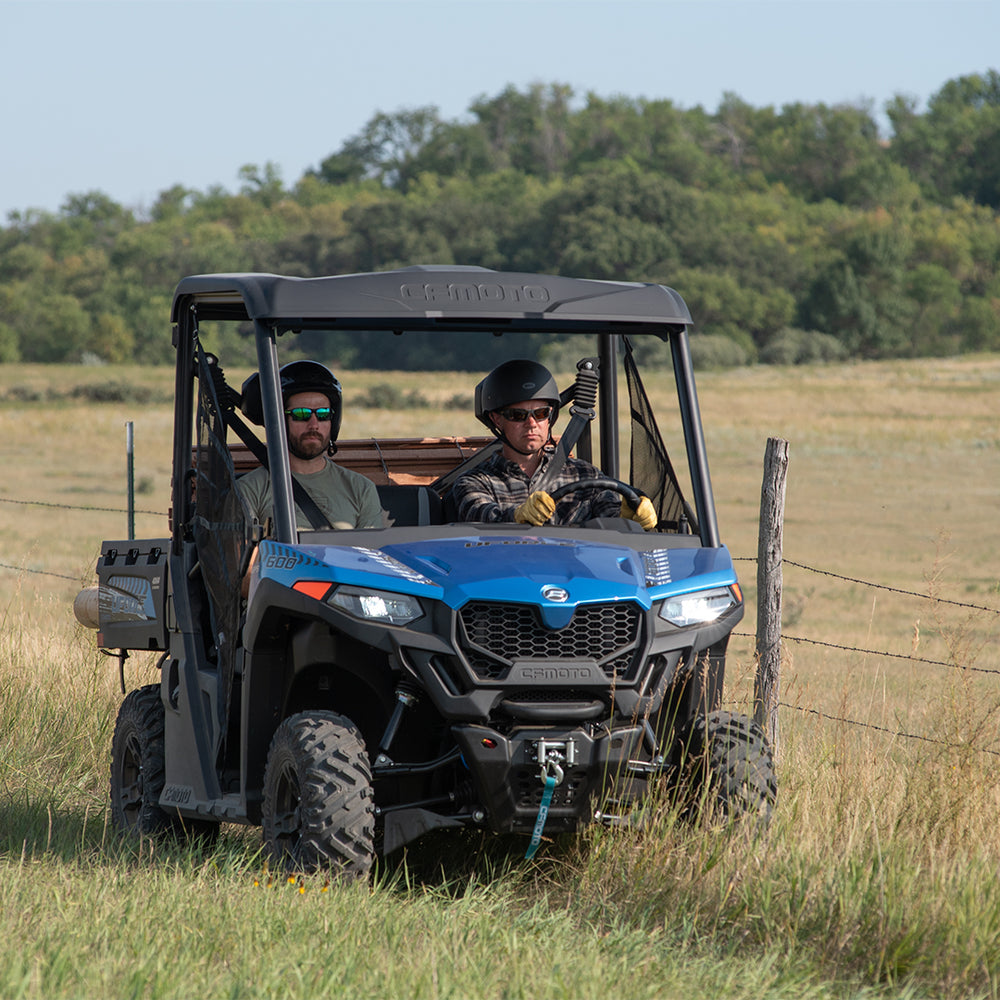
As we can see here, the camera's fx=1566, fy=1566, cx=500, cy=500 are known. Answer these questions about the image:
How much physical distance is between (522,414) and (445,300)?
85cm

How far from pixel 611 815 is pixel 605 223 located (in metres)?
90.7

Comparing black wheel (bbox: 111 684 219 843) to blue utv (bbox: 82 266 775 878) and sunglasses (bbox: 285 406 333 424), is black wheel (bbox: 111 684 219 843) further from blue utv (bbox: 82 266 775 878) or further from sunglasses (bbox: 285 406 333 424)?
sunglasses (bbox: 285 406 333 424)

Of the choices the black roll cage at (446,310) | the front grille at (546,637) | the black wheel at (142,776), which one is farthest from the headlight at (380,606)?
the black wheel at (142,776)

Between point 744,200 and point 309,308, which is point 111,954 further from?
point 744,200

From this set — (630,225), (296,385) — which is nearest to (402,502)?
(296,385)

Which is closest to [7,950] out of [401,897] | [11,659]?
[401,897]

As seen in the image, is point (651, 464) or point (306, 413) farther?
point (651, 464)

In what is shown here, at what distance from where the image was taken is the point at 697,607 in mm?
4910

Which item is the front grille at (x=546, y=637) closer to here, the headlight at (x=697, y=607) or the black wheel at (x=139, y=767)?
the headlight at (x=697, y=607)

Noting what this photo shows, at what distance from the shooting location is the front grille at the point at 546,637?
184 inches

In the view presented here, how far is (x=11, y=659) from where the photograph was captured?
889cm

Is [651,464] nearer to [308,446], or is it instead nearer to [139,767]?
[308,446]

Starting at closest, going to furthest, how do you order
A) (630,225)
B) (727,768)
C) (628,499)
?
1. (727,768)
2. (628,499)
3. (630,225)

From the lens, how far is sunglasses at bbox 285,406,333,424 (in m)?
5.89
